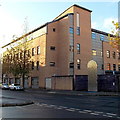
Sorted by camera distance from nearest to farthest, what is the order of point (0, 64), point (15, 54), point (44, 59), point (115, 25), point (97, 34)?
→ 1. point (115, 25)
2. point (44, 59)
3. point (15, 54)
4. point (97, 34)
5. point (0, 64)

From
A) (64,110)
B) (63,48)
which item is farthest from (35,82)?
(64,110)

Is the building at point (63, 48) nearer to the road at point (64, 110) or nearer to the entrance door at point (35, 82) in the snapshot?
the entrance door at point (35, 82)

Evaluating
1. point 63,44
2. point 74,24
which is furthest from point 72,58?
point 74,24

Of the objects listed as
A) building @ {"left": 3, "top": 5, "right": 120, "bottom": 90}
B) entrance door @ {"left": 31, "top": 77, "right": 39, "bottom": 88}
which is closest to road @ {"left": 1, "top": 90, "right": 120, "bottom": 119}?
building @ {"left": 3, "top": 5, "right": 120, "bottom": 90}

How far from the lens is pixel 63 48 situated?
145 ft

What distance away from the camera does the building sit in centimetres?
4309

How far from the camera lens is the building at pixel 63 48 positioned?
43.1 meters

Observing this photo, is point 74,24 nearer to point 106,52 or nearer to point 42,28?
point 42,28

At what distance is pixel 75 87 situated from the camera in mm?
34906

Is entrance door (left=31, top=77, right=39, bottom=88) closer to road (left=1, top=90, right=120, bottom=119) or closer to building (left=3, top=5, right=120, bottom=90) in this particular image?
building (left=3, top=5, right=120, bottom=90)

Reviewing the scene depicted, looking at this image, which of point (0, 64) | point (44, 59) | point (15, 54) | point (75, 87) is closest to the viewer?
point (75, 87)

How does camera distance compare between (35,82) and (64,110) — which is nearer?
(64,110)

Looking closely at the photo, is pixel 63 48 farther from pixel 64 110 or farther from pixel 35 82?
pixel 64 110

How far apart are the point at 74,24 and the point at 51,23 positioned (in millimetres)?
5153
